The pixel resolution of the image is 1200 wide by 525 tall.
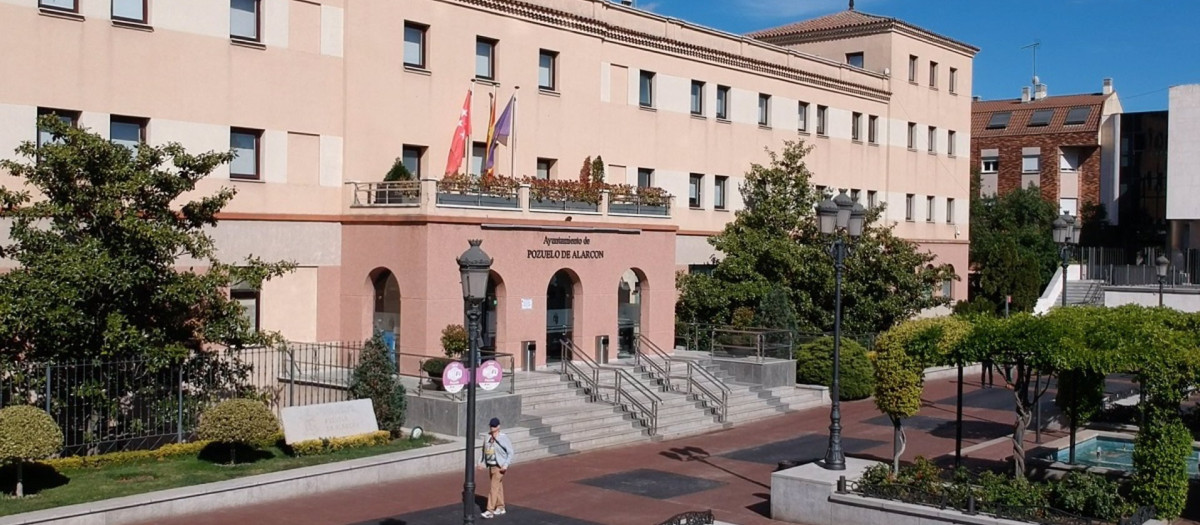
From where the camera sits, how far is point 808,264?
3716cm

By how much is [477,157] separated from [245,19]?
22.9 ft

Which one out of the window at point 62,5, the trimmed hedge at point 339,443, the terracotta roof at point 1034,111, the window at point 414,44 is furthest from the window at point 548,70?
the terracotta roof at point 1034,111

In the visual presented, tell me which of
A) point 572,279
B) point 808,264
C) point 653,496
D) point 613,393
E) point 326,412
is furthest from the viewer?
point 808,264

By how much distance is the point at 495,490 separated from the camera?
723 inches

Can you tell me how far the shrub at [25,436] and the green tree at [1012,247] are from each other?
37482mm

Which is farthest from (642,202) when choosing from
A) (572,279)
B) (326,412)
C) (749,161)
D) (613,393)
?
(326,412)

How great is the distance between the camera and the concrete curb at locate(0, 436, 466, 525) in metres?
16.8

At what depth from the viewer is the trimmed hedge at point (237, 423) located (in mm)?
19953

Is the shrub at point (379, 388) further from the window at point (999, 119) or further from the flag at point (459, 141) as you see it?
the window at point (999, 119)

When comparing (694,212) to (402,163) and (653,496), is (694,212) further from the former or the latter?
(653,496)

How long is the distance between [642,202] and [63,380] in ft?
52.0

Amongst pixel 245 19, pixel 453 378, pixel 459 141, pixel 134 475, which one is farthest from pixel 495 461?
pixel 245 19

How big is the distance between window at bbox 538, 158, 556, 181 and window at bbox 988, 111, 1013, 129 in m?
44.3

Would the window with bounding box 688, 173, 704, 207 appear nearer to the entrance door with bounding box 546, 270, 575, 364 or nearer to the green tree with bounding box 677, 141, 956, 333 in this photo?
the green tree with bounding box 677, 141, 956, 333
